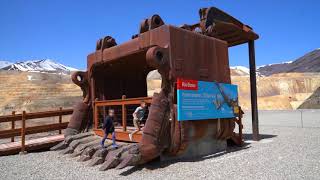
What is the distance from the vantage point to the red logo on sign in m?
9.18

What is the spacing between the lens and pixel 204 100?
1001 centimetres

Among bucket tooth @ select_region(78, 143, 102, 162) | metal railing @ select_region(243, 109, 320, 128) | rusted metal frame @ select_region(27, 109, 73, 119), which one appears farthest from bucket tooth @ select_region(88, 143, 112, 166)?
metal railing @ select_region(243, 109, 320, 128)

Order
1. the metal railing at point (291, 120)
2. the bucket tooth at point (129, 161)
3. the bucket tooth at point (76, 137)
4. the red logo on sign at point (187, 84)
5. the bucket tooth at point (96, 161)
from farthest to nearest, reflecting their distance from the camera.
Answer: the metal railing at point (291, 120) < the bucket tooth at point (76, 137) < the red logo on sign at point (187, 84) < the bucket tooth at point (96, 161) < the bucket tooth at point (129, 161)

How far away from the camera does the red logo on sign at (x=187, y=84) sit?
9180 millimetres

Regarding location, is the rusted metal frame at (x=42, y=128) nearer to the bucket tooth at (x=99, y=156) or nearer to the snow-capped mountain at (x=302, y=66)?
the bucket tooth at (x=99, y=156)

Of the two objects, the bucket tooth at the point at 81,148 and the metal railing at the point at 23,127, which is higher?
the metal railing at the point at 23,127

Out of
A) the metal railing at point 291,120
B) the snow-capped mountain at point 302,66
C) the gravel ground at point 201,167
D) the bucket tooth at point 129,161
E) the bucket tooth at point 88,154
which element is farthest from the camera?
the snow-capped mountain at point 302,66

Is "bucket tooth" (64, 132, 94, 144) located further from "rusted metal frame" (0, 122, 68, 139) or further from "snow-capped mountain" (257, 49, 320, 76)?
"snow-capped mountain" (257, 49, 320, 76)

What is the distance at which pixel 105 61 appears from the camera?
11898mm

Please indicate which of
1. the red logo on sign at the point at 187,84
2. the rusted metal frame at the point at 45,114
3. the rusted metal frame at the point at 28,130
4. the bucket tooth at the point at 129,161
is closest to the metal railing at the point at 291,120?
the red logo on sign at the point at 187,84

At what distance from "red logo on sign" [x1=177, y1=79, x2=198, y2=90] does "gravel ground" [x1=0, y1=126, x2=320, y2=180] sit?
1914 millimetres

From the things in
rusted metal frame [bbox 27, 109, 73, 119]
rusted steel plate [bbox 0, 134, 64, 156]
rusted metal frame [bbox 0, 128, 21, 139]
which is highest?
rusted metal frame [bbox 27, 109, 73, 119]

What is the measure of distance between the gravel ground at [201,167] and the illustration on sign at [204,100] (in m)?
1.21

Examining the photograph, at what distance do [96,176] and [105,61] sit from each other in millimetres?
5077
